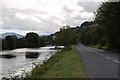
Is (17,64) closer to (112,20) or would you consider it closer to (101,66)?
(101,66)

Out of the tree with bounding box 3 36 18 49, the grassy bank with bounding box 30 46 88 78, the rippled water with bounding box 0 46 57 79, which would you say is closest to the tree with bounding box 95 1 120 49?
the rippled water with bounding box 0 46 57 79

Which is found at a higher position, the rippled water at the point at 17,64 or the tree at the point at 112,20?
the tree at the point at 112,20

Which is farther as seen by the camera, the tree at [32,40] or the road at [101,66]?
the tree at [32,40]

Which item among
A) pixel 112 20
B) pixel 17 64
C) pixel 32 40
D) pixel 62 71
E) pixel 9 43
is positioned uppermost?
pixel 112 20

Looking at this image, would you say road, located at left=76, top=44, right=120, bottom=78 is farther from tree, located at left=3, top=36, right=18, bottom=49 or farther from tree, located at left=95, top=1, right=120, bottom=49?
tree, located at left=3, top=36, right=18, bottom=49

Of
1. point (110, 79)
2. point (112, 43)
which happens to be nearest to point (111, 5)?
point (112, 43)

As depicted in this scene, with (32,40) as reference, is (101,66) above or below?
below

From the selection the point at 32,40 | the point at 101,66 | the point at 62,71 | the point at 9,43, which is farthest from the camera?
the point at 32,40

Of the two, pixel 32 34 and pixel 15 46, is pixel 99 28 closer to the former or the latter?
pixel 15 46

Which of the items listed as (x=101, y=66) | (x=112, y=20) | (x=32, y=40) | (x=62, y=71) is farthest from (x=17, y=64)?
(x=32, y=40)

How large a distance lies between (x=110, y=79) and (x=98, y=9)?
43222 millimetres

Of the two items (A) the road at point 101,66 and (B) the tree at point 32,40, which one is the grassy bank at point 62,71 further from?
(B) the tree at point 32,40

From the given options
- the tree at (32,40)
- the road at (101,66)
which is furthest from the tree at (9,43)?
the road at (101,66)

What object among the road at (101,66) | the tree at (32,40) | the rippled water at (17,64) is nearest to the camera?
the road at (101,66)
